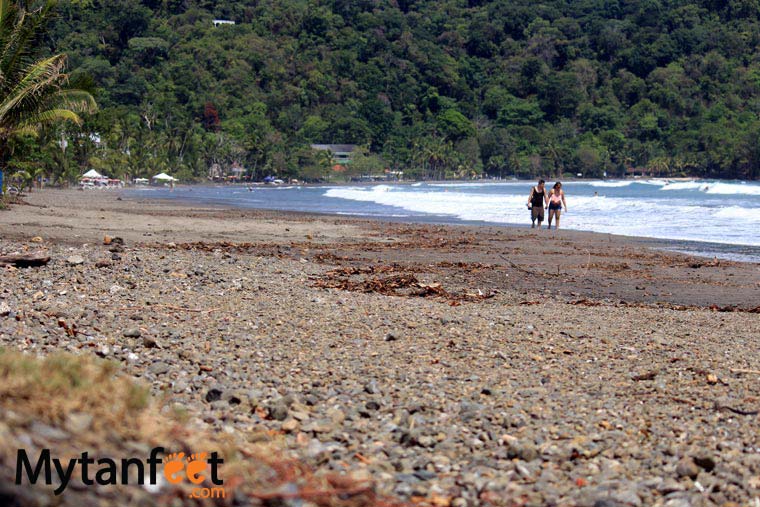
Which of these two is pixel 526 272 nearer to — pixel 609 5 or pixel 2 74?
pixel 2 74

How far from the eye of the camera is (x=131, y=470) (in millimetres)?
2785

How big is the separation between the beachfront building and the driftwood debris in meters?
126

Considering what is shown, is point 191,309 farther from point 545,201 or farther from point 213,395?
point 545,201

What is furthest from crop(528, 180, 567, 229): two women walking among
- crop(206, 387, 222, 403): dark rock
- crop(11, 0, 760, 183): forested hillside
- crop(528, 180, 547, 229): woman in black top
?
crop(11, 0, 760, 183): forested hillside

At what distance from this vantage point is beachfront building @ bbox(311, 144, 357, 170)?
5359 inches

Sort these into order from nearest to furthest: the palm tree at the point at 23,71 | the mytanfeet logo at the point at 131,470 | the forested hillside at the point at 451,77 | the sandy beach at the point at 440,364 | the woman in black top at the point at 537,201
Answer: the mytanfeet logo at the point at 131,470
the sandy beach at the point at 440,364
the palm tree at the point at 23,71
the woman in black top at the point at 537,201
the forested hillside at the point at 451,77

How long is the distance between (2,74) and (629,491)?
54.6 feet

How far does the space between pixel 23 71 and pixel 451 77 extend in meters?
144

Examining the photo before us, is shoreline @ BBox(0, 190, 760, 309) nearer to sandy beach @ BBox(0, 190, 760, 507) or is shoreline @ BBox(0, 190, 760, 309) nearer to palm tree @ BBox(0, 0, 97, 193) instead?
sandy beach @ BBox(0, 190, 760, 507)

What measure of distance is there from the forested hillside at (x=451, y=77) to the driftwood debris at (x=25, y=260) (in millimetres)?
110171

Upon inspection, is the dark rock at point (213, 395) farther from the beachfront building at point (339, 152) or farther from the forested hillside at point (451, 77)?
the beachfront building at point (339, 152)

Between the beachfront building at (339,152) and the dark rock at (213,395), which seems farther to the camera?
the beachfront building at (339,152)

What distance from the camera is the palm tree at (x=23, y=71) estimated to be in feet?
57.7

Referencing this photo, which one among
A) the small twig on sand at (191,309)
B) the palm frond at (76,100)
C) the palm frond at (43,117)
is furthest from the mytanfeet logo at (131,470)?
the palm frond at (76,100)
